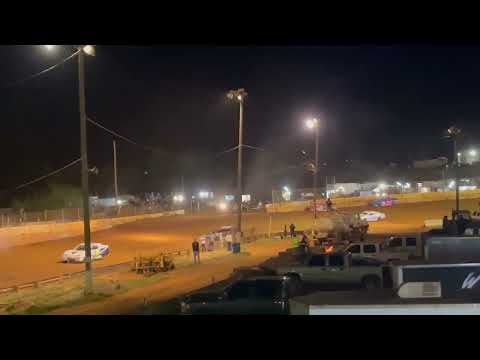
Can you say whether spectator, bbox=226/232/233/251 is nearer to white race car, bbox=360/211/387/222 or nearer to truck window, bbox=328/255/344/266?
truck window, bbox=328/255/344/266

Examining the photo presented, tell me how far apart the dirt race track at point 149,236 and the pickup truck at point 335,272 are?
13.0m

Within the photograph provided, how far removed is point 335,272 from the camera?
1688cm

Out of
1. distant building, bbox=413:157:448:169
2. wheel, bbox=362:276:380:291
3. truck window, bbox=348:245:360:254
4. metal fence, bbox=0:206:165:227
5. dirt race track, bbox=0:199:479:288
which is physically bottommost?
dirt race track, bbox=0:199:479:288

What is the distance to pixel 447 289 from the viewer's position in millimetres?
9281

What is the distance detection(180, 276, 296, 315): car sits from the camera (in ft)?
38.4

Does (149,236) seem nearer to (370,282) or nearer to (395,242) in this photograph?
(395,242)

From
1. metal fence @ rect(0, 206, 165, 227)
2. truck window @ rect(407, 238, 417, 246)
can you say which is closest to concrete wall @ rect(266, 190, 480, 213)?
metal fence @ rect(0, 206, 165, 227)

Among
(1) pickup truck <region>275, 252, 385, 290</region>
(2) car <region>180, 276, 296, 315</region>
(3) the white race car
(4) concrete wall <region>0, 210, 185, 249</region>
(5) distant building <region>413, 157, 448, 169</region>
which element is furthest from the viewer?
(5) distant building <region>413, 157, 448, 169</region>

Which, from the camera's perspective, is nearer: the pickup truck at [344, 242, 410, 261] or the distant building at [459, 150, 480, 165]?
the pickup truck at [344, 242, 410, 261]

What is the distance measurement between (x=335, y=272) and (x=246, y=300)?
5666 millimetres

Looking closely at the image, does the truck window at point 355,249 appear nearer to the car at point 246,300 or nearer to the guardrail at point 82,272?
the car at point 246,300

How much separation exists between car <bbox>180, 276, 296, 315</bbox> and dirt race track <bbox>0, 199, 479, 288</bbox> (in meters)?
14.0

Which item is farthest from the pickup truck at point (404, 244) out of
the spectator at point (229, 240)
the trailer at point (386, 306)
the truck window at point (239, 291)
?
the trailer at point (386, 306)
